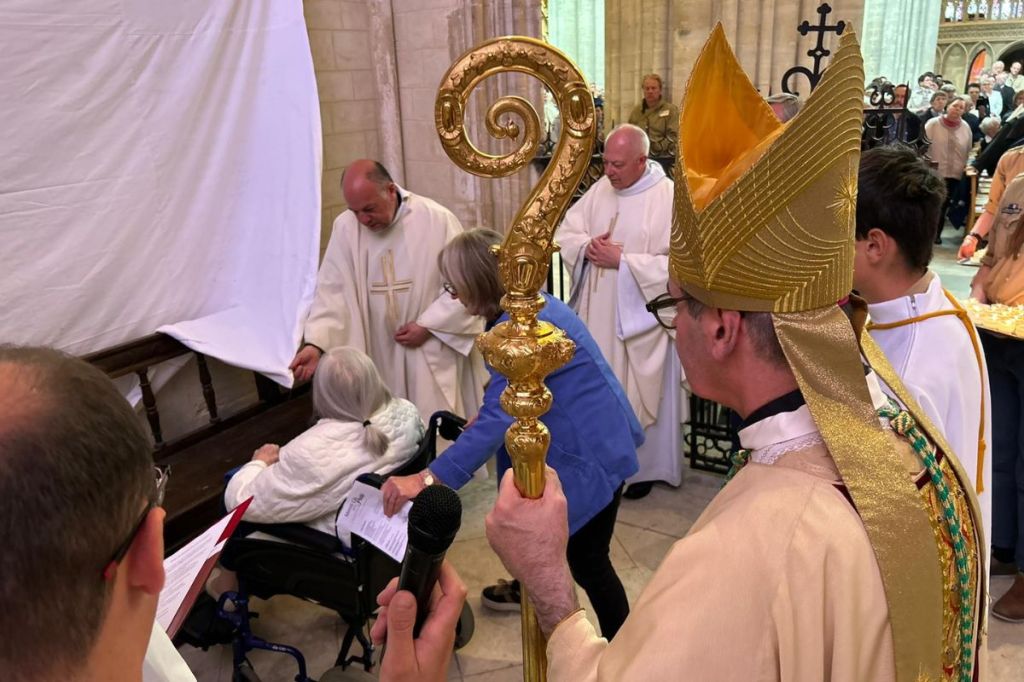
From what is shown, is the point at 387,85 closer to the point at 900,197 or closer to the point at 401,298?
the point at 401,298

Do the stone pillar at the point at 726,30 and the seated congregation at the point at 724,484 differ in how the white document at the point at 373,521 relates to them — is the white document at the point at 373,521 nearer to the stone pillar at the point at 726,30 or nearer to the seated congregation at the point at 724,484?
the seated congregation at the point at 724,484

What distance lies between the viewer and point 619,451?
98.0 inches

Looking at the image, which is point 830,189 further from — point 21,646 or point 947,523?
point 21,646

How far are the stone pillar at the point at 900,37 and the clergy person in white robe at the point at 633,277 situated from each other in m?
15.9

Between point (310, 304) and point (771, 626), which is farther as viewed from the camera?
point (310, 304)

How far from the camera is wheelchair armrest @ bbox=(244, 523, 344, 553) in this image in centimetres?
263

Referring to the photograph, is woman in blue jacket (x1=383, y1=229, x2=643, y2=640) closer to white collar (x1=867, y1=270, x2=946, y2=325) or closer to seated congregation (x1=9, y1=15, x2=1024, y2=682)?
seated congregation (x1=9, y1=15, x2=1024, y2=682)

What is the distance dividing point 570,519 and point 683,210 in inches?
56.8

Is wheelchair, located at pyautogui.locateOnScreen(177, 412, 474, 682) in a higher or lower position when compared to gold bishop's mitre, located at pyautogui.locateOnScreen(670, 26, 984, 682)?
lower

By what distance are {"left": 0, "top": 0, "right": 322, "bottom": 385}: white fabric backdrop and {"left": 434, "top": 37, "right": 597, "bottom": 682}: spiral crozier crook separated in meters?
2.58

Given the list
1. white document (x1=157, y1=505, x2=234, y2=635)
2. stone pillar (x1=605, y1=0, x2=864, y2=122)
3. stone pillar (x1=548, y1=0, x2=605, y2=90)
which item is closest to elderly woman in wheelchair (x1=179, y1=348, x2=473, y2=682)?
white document (x1=157, y1=505, x2=234, y2=635)

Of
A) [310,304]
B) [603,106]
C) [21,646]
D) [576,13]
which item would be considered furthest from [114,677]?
[576,13]

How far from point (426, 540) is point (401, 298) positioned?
10.4ft

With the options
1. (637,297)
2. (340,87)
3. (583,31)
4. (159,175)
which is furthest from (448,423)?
(583,31)
